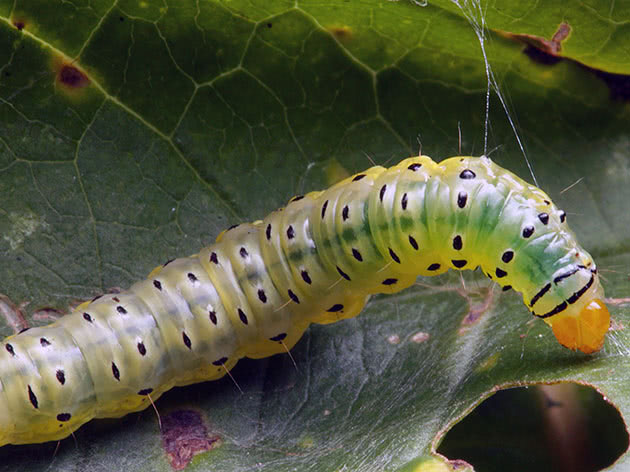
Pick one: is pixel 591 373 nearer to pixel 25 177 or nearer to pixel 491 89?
pixel 491 89

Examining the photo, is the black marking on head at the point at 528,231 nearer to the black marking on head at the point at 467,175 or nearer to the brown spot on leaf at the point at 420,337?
the black marking on head at the point at 467,175

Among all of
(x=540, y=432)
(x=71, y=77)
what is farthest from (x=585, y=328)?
(x=71, y=77)

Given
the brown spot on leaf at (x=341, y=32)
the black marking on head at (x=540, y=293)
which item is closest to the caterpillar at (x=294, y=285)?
the black marking on head at (x=540, y=293)

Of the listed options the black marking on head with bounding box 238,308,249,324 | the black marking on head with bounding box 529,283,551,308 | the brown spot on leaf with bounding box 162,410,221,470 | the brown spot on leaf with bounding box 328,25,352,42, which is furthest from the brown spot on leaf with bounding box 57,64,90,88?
the black marking on head with bounding box 529,283,551,308

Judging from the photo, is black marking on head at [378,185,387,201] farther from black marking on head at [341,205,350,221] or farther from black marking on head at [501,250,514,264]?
black marking on head at [501,250,514,264]

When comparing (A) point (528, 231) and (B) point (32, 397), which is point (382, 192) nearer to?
(A) point (528, 231)
